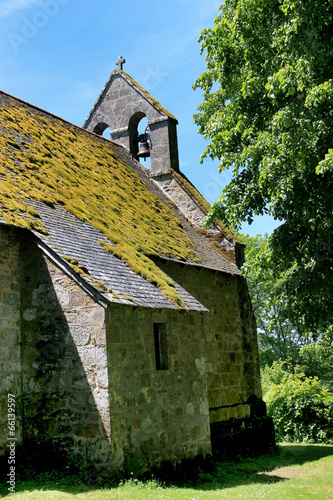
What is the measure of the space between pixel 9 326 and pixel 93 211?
3.40 meters

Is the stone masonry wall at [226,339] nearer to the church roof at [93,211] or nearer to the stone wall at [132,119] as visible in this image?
the church roof at [93,211]

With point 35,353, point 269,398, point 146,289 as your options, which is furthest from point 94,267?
point 269,398

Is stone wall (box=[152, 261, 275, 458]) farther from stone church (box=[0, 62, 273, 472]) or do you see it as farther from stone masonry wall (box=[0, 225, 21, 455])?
stone masonry wall (box=[0, 225, 21, 455])

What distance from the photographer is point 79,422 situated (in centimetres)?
718

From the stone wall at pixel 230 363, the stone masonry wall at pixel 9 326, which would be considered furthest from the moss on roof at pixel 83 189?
the stone wall at pixel 230 363

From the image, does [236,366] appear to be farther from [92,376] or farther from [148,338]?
[92,376]

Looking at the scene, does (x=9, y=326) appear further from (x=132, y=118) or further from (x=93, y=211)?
(x=132, y=118)

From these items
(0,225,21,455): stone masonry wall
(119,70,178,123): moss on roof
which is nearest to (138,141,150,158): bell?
(119,70,178,123): moss on roof

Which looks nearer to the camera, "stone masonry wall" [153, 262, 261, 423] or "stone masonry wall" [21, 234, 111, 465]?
"stone masonry wall" [21, 234, 111, 465]

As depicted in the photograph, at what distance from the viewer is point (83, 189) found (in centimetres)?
1118

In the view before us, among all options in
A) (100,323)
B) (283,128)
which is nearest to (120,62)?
(283,128)

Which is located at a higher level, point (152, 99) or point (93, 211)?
point (152, 99)

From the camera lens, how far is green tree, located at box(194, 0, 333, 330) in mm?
8445

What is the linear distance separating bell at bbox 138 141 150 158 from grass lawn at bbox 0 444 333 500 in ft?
32.0
